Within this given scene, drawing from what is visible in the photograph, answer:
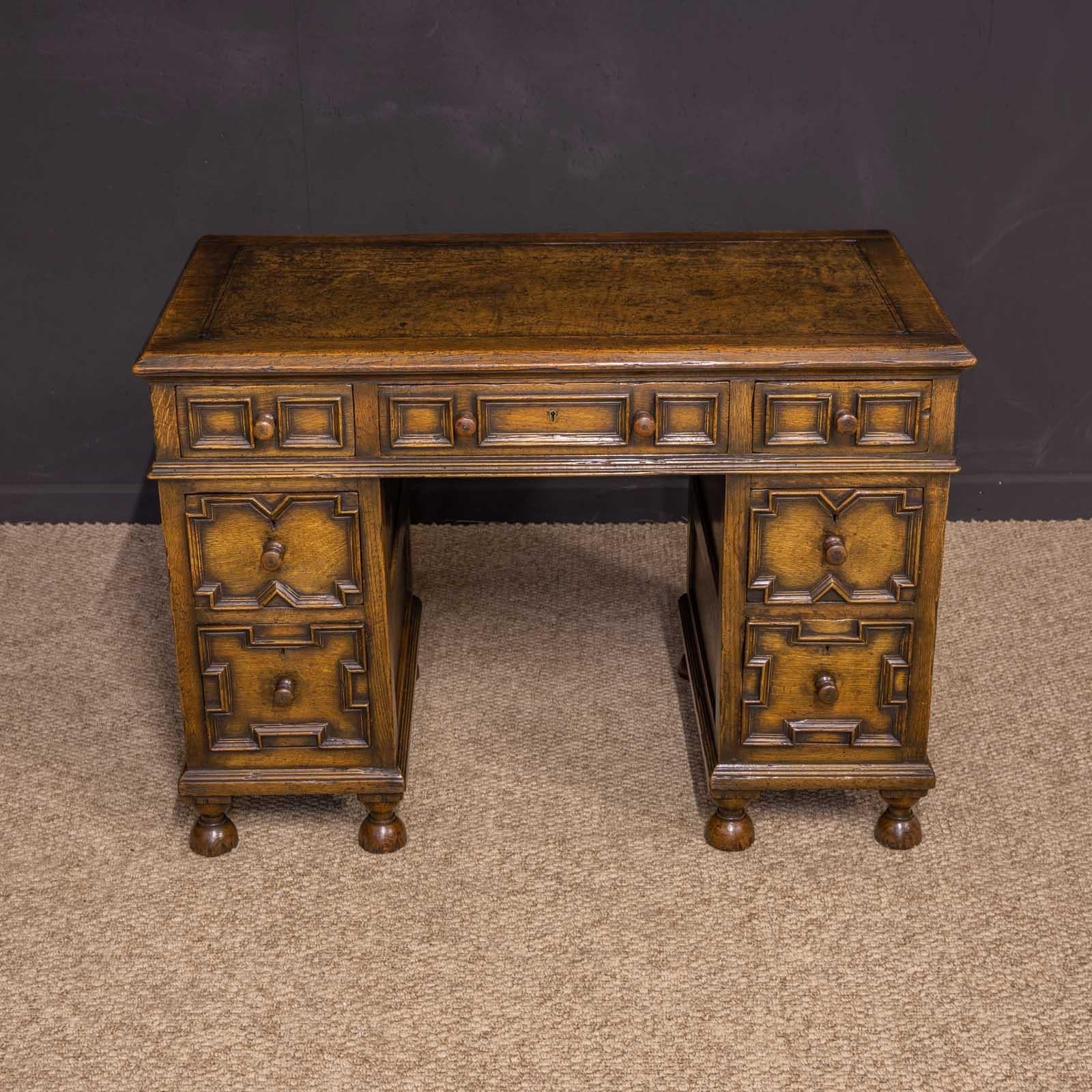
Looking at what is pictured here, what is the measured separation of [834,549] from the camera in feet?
8.27

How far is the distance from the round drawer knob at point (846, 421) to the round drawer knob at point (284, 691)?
2.99ft

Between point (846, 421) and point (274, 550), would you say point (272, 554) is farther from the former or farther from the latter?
point (846, 421)

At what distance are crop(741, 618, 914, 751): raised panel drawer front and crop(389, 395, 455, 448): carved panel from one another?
556mm

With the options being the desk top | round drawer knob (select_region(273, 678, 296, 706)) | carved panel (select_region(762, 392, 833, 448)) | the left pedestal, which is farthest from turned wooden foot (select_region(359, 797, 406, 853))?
carved panel (select_region(762, 392, 833, 448))

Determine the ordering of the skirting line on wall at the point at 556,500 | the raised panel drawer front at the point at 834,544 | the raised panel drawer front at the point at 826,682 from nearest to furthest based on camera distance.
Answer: the raised panel drawer front at the point at 834,544 < the raised panel drawer front at the point at 826,682 < the skirting line on wall at the point at 556,500

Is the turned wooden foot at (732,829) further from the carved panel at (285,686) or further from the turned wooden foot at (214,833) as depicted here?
the turned wooden foot at (214,833)

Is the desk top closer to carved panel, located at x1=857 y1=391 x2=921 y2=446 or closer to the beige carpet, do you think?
carved panel, located at x1=857 y1=391 x2=921 y2=446

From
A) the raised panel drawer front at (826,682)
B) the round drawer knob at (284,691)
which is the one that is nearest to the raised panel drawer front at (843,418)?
the raised panel drawer front at (826,682)

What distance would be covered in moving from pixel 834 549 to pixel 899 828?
521 mm

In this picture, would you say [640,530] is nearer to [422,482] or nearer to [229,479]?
[422,482]

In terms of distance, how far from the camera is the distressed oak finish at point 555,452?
8.00 feet

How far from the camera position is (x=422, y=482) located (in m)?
3.71

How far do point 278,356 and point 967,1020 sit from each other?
4.40ft


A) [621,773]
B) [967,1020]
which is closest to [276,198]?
[621,773]
